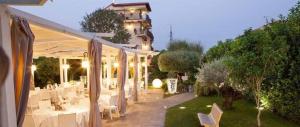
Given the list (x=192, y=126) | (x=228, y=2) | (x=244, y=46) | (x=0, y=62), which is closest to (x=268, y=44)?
(x=244, y=46)

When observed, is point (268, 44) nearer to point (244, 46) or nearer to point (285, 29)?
point (244, 46)

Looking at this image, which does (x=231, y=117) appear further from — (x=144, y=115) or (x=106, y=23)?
(x=106, y=23)

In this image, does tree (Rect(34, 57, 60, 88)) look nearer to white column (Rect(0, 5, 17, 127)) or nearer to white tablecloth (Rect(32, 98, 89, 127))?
white tablecloth (Rect(32, 98, 89, 127))

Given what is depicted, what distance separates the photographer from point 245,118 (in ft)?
39.0

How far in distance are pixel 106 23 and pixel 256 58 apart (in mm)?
32652

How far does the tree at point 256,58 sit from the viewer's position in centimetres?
918

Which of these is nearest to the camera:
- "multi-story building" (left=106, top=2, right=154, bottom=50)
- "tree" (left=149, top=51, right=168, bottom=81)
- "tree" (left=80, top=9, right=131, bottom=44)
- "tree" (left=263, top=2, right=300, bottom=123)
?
"tree" (left=263, top=2, right=300, bottom=123)

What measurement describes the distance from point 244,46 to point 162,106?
6.91m

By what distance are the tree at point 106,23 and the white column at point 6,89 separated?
116ft

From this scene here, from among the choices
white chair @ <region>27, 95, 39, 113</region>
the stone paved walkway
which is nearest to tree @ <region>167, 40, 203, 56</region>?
the stone paved walkway

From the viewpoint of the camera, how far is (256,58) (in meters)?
9.23

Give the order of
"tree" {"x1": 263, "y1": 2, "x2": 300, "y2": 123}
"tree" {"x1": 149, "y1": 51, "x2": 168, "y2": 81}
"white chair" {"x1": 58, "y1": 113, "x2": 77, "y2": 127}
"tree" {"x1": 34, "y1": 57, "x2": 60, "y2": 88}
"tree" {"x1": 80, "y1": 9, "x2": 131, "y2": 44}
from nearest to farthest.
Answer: "white chair" {"x1": 58, "y1": 113, "x2": 77, "y2": 127}, "tree" {"x1": 263, "y1": 2, "x2": 300, "y2": 123}, "tree" {"x1": 34, "y1": 57, "x2": 60, "y2": 88}, "tree" {"x1": 149, "y1": 51, "x2": 168, "y2": 81}, "tree" {"x1": 80, "y1": 9, "x2": 131, "y2": 44}

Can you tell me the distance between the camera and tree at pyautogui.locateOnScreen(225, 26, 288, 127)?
9180 mm

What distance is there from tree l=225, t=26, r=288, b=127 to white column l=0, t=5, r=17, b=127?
261 inches
